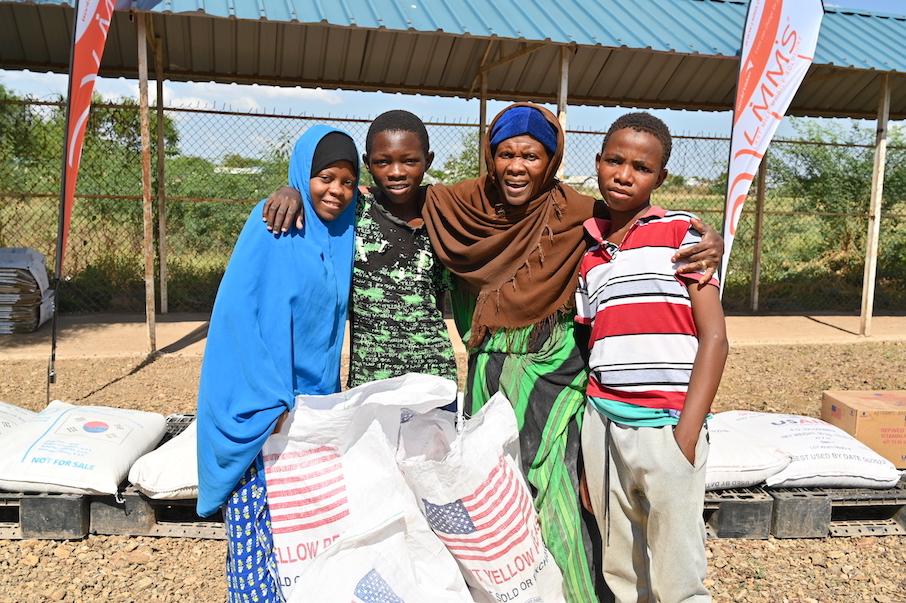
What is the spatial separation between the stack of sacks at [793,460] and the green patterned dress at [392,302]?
173 cm

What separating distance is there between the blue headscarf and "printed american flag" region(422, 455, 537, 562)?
0.55m

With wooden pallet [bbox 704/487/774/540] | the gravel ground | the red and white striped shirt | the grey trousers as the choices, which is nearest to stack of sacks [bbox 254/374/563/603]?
the grey trousers

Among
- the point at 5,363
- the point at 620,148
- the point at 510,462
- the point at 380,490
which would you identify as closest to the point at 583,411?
Answer: the point at 510,462

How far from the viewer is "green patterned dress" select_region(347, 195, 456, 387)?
7.13ft

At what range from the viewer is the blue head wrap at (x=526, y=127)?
2.09 metres

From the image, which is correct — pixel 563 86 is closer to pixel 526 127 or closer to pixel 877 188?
pixel 877 188

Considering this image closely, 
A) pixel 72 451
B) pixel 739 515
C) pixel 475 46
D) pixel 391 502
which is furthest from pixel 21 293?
pixel 739 515

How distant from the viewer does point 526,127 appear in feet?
6.84

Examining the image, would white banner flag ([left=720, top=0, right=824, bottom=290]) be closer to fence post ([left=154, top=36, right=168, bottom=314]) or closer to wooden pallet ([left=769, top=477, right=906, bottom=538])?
wooden pallet ([left=769, top=477, right=906, bottom=538])

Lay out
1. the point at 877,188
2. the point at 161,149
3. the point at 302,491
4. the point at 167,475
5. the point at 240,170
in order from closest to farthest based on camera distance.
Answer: the point at 302,491
the point at 167,475
the point at 877,188
the point at 161,149
the point at 240,170

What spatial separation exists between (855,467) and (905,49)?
6.49m

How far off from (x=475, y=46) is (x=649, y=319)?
21.6ft

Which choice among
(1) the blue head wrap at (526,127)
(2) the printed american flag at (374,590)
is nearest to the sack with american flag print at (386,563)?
(2) the printed american flag at (374,590)

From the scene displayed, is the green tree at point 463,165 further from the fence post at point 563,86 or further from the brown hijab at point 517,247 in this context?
the brown hijab at point 517,247
